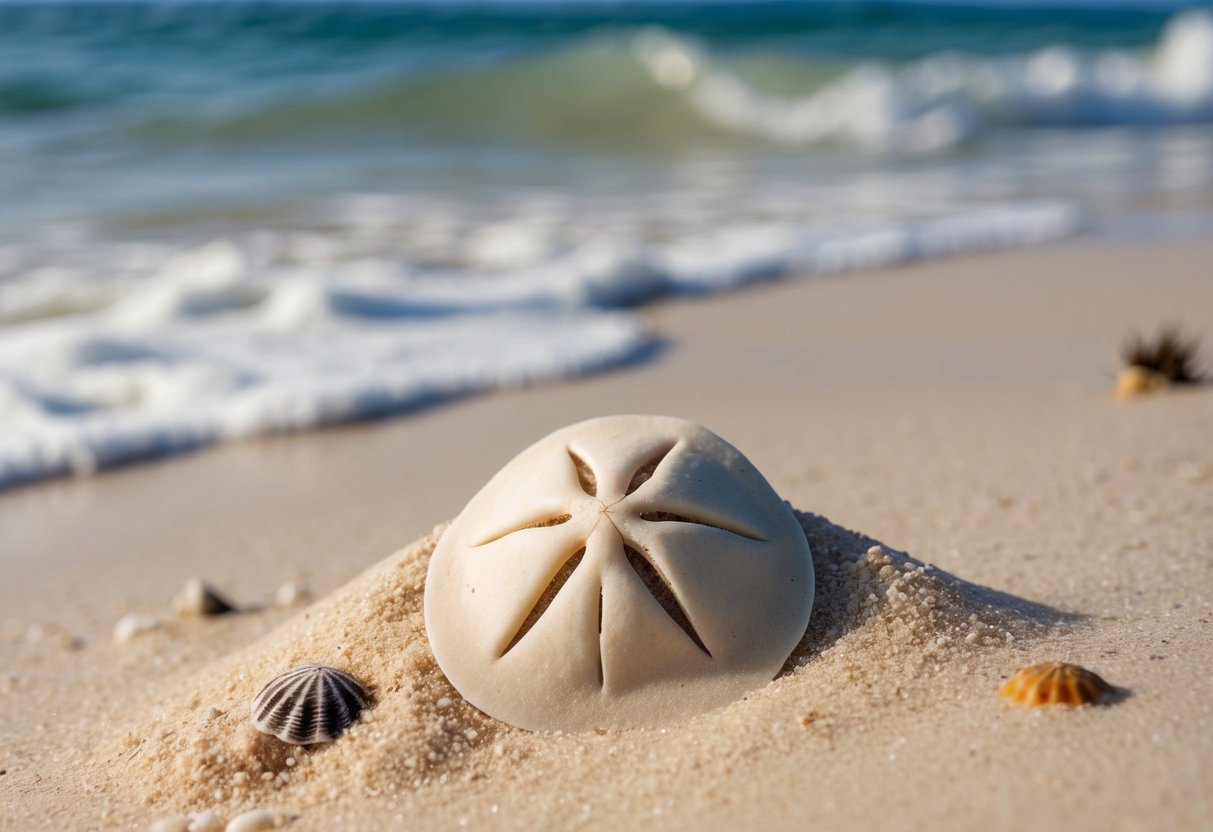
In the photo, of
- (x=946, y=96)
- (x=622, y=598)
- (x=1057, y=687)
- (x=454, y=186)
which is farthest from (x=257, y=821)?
(x=946, y=96)

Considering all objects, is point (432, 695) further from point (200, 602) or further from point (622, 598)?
point (200, 602)

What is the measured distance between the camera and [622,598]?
6.24 ft

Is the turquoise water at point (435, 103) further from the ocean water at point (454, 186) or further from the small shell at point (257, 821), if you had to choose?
the small shell at point (257, 821)

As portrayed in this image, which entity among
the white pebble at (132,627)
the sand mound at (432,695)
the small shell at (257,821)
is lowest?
the white pebble at (132,627)

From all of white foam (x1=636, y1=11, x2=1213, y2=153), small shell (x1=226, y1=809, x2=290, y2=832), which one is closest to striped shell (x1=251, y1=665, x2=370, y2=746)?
small shell (x1=226, y1=809, x2=290, y2=832)

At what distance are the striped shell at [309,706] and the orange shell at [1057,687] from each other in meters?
1.02

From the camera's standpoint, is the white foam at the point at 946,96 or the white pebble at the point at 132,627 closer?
the white pebble at the point at 132,627

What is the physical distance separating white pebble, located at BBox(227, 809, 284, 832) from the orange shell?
1093mm

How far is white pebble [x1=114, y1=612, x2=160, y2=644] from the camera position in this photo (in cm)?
299

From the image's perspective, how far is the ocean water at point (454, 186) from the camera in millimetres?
5266

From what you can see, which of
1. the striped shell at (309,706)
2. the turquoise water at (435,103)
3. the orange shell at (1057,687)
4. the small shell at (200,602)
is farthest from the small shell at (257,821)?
the turquoise water at (435,103)

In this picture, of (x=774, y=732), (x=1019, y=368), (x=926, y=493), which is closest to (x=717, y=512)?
(x=774, y=732)

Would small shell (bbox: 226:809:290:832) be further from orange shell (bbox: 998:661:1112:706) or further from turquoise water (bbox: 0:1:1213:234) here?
turquoise water (bbox: 0:1:1213:234)

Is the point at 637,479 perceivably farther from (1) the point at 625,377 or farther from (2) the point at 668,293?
(2) the point at 668,293
